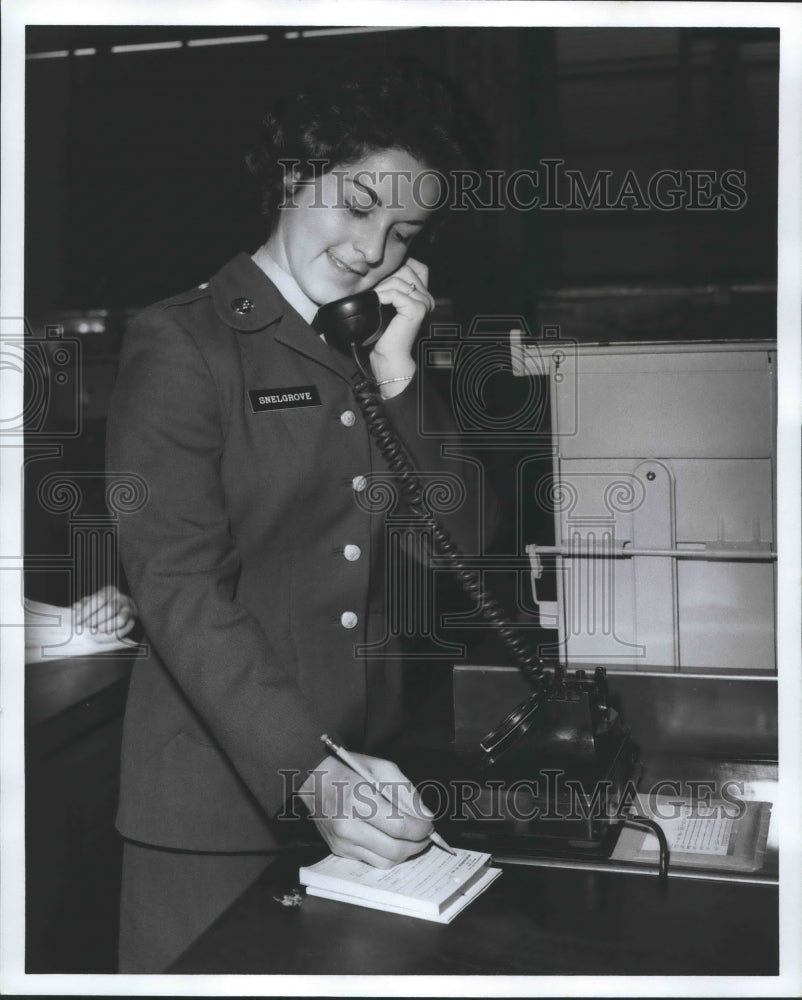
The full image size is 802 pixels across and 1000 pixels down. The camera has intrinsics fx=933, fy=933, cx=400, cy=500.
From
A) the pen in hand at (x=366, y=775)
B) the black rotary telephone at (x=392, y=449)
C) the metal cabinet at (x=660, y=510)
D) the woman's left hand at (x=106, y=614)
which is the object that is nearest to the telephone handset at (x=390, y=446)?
the black rotary telephone at (x=392, y=449)

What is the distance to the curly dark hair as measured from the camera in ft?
4.89

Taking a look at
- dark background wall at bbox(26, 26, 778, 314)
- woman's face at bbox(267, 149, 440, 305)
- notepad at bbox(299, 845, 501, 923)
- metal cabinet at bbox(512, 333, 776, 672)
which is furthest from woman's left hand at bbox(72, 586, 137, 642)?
notepad at bbox(299, 845, 501, 923)

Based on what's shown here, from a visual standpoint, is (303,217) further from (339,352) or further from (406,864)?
(406,864)

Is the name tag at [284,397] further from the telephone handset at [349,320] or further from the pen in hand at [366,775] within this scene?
the pen in hand at [366,775]

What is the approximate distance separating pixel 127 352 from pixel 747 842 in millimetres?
1102

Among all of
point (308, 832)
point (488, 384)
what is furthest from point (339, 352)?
point (308, 832)

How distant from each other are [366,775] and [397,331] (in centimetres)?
82

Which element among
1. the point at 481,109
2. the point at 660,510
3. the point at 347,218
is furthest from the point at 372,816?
the point at 481,109

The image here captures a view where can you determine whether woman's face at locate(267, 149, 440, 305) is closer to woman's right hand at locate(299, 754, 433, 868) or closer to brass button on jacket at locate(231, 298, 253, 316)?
brass button on jacket at locate(231, 298, 253, 316)

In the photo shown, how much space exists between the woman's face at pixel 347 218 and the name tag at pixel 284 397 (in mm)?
171

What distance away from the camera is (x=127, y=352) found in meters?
1.37

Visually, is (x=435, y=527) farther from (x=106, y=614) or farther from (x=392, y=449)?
(x=106, y=614)

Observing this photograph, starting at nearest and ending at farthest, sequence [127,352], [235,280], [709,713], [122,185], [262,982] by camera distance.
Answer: [262,982] → [127,352] → [235,280] → [709,713] → [122,185]

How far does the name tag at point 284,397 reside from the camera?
1439mm
